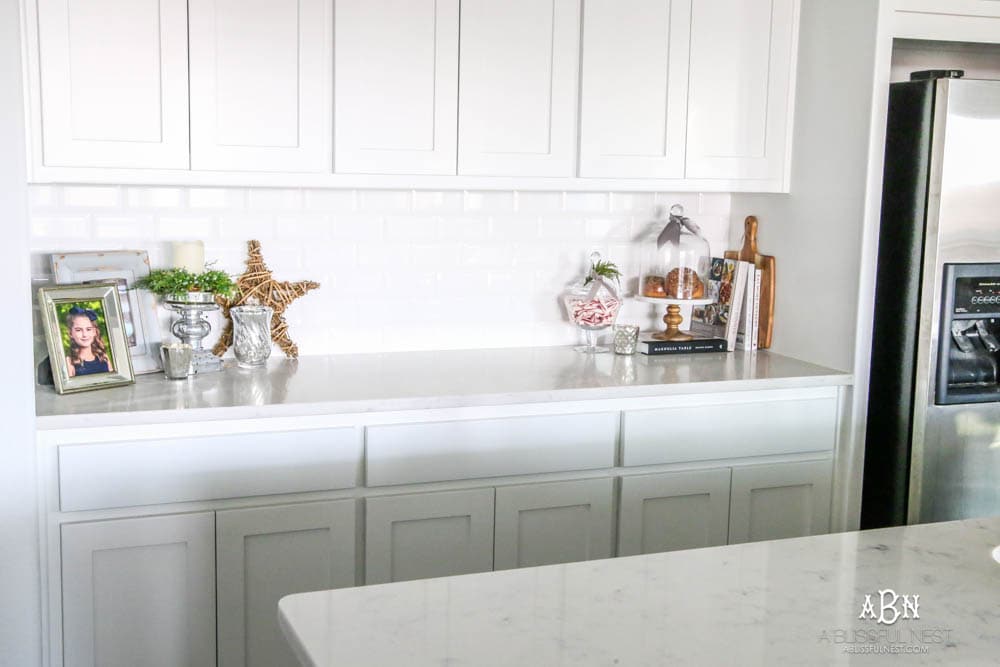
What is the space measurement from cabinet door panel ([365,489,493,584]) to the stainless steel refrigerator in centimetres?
123

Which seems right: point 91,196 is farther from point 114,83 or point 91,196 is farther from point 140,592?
point 140,592

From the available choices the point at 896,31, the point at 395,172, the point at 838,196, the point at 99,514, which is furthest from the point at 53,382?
the point at 896,31

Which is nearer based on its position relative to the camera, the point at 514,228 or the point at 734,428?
the point at 734,428

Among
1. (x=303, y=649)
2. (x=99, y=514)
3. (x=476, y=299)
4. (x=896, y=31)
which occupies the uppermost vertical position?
(x=896, y=31)

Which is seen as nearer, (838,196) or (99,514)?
(99,514)

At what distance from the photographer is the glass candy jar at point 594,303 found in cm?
334

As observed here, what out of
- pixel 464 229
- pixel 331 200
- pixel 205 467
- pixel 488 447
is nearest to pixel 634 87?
pixel 464 229

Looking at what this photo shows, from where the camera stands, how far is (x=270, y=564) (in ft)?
8.55

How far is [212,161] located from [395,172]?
49 centimetres

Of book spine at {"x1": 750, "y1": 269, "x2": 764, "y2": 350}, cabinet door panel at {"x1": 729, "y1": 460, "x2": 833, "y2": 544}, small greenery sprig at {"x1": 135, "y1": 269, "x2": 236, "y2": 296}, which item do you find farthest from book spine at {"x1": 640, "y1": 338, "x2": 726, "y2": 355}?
small greenery sprig at {"x1": 135, "y1": 269, "x2": 236, "y2": 296}

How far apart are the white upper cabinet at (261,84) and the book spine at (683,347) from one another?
1188 mm

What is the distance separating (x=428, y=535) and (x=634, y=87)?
143 centimetres

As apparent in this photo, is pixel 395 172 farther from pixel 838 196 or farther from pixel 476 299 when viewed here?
pixel 838 196

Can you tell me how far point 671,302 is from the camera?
11.2ft
